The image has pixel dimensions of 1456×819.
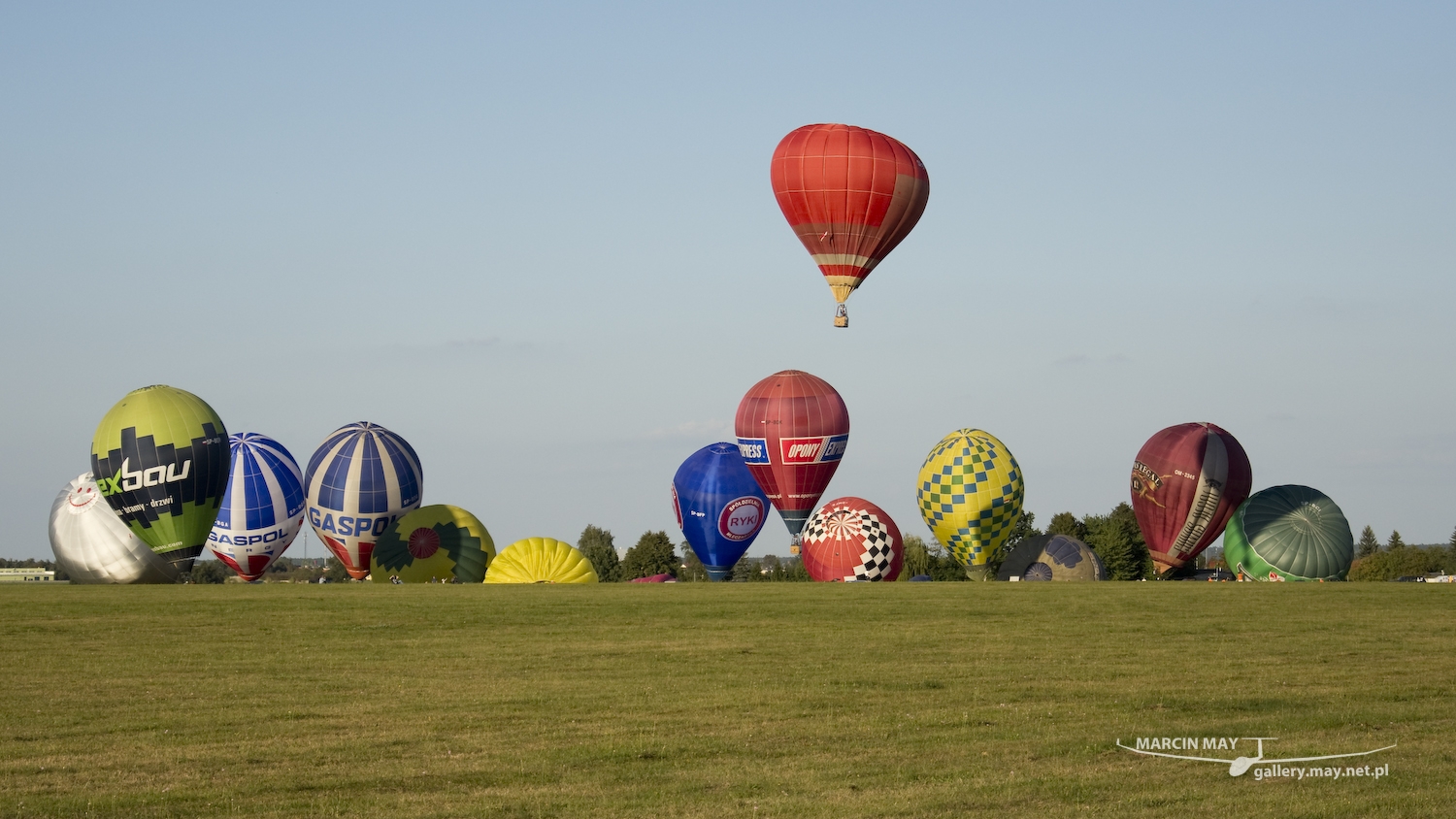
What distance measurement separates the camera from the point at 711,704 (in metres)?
14.0

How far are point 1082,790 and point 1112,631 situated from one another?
9.74 metres

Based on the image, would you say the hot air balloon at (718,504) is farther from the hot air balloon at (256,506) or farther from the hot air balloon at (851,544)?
the hot air balloon at (256,506)

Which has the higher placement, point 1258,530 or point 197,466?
point 197,466

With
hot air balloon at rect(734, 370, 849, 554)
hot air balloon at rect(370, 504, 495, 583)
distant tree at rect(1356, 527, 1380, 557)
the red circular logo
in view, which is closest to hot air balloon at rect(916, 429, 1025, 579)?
hot air balloon at rect(734, 370, 849, 554)

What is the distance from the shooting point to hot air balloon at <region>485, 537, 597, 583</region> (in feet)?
118

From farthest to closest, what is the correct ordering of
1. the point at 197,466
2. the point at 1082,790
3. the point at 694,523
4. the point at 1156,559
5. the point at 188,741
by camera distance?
1. the point at 694,523
2. the point at 1156,559
3. the point at 197,466
4. the point at 188,741
5. the point at 1082,790

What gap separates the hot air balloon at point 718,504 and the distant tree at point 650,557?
3196 cm

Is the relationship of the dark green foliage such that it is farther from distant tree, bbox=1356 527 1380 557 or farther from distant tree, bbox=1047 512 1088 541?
distant tree, bbox=1356 527 1380 557

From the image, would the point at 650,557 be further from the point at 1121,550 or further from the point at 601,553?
the point at 1121,550

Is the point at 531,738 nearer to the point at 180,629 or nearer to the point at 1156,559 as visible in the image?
the point at 180,629

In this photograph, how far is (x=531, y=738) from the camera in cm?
1236

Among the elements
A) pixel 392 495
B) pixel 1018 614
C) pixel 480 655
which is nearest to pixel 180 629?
pixel 480 655

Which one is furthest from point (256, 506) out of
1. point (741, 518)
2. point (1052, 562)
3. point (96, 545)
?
point (1052, 562)

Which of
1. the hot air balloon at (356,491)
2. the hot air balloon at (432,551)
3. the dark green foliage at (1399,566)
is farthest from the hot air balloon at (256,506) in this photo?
the dark green foliage at (1399,566)
